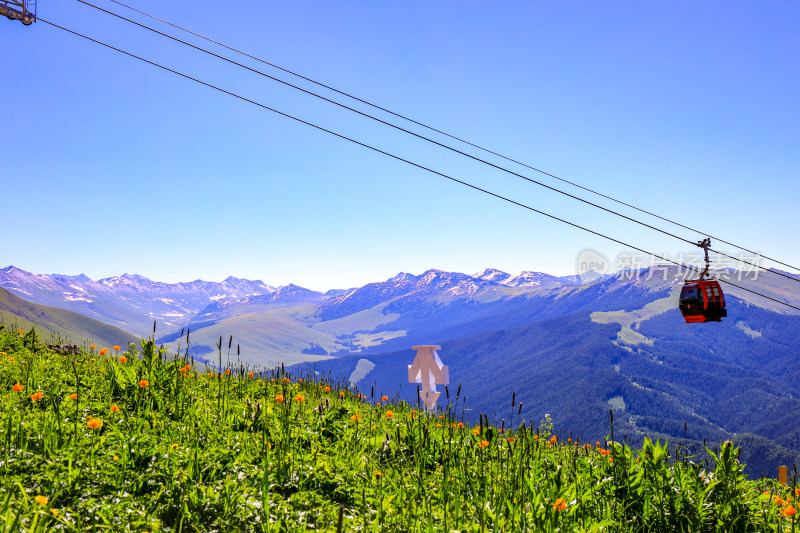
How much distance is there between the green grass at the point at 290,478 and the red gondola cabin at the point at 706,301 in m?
10.1

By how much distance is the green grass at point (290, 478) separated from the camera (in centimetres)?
383

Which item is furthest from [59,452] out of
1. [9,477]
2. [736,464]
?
[736,464]

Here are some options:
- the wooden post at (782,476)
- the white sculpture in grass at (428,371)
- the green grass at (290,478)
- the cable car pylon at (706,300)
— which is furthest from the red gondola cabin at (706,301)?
the green grass at (290,478)

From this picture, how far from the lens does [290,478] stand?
4500mm

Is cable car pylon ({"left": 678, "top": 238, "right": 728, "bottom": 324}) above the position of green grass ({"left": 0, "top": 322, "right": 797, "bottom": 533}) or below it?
above

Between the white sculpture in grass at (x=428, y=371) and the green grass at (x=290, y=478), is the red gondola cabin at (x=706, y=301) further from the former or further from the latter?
the green grass at (x=290, y=478)

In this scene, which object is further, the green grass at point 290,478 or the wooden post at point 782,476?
the wooden post at point 782,476

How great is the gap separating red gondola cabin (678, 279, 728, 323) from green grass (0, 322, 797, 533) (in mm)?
10050

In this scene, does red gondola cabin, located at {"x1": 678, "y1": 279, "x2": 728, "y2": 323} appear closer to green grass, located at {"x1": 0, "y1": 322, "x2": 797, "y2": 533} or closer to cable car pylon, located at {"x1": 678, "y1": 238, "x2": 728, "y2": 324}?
cable car pylon, located at {"x1": 678, "y1": 238, "x2": 728, "y2": 324}

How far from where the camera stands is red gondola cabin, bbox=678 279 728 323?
48.4 feet

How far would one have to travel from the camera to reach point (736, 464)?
4.62 m

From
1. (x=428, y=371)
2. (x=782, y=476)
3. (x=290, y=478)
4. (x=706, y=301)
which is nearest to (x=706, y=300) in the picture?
(x=706, y=301)

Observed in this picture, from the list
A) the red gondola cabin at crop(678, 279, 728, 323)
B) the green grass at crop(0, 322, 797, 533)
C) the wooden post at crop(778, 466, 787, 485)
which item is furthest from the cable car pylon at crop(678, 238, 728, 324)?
the green grass at crop(0, 322, 797, 533)

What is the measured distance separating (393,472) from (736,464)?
10.8 ft
